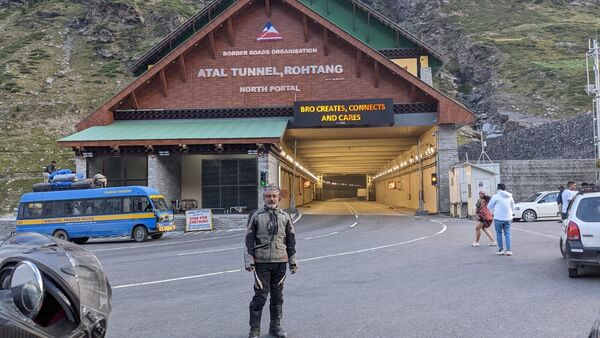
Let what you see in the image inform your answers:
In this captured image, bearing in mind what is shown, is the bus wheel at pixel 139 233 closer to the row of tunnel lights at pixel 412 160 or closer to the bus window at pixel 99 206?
the bus window at pixel 99 206

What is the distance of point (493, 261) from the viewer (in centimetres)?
1237

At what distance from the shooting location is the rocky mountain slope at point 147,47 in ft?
214

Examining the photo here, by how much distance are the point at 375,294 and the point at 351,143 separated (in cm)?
3370

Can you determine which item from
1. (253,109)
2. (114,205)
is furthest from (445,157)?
(114,205)

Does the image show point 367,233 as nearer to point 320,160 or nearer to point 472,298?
point 472,298

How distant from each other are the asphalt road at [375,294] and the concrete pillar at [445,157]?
16657mm

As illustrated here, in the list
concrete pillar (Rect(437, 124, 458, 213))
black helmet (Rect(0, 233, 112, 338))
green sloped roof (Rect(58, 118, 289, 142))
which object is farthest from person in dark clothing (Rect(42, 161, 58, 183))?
black helmet (Rect(0, 233, 112, 338))

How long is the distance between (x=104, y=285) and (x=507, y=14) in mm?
131113

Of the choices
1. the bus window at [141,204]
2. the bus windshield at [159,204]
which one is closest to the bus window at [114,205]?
the bus window at [141,204]

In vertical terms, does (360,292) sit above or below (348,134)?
below

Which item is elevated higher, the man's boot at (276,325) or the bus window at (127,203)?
the bus window at (127,203)

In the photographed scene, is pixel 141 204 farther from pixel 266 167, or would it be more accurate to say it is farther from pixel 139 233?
pixel 266 167

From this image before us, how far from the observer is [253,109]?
Answer: 33562 millimetres

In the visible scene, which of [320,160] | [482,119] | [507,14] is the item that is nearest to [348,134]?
[320,160]
